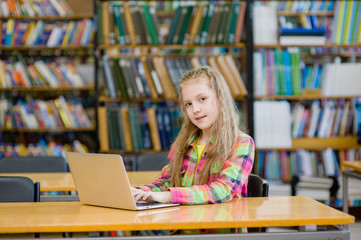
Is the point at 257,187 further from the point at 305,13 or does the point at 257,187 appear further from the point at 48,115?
the point at 48,115

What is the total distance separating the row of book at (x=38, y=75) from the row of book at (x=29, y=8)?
46 cm

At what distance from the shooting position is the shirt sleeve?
173 cm

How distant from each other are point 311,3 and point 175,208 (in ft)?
11.2

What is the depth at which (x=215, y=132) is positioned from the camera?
75.6 inches

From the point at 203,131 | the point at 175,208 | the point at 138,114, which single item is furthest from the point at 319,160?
the point at 175,208

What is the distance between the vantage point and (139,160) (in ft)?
11.0

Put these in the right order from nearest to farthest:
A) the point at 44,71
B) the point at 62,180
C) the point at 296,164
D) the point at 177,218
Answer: the point at 177,218, the point at 62,180, the point at 296,164, the point at 44,71

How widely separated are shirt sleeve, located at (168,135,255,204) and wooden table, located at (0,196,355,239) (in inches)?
1.3

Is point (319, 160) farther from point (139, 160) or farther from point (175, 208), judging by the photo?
point (175, 208)

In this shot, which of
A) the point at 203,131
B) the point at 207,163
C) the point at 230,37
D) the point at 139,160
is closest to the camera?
the point at 207,163

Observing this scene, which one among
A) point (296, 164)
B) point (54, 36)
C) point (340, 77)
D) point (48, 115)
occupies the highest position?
point (54, 36)

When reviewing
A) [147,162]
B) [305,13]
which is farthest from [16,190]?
[305,13]

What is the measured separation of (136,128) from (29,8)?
156cm

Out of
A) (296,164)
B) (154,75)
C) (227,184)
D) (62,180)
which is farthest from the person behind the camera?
(296,164)
